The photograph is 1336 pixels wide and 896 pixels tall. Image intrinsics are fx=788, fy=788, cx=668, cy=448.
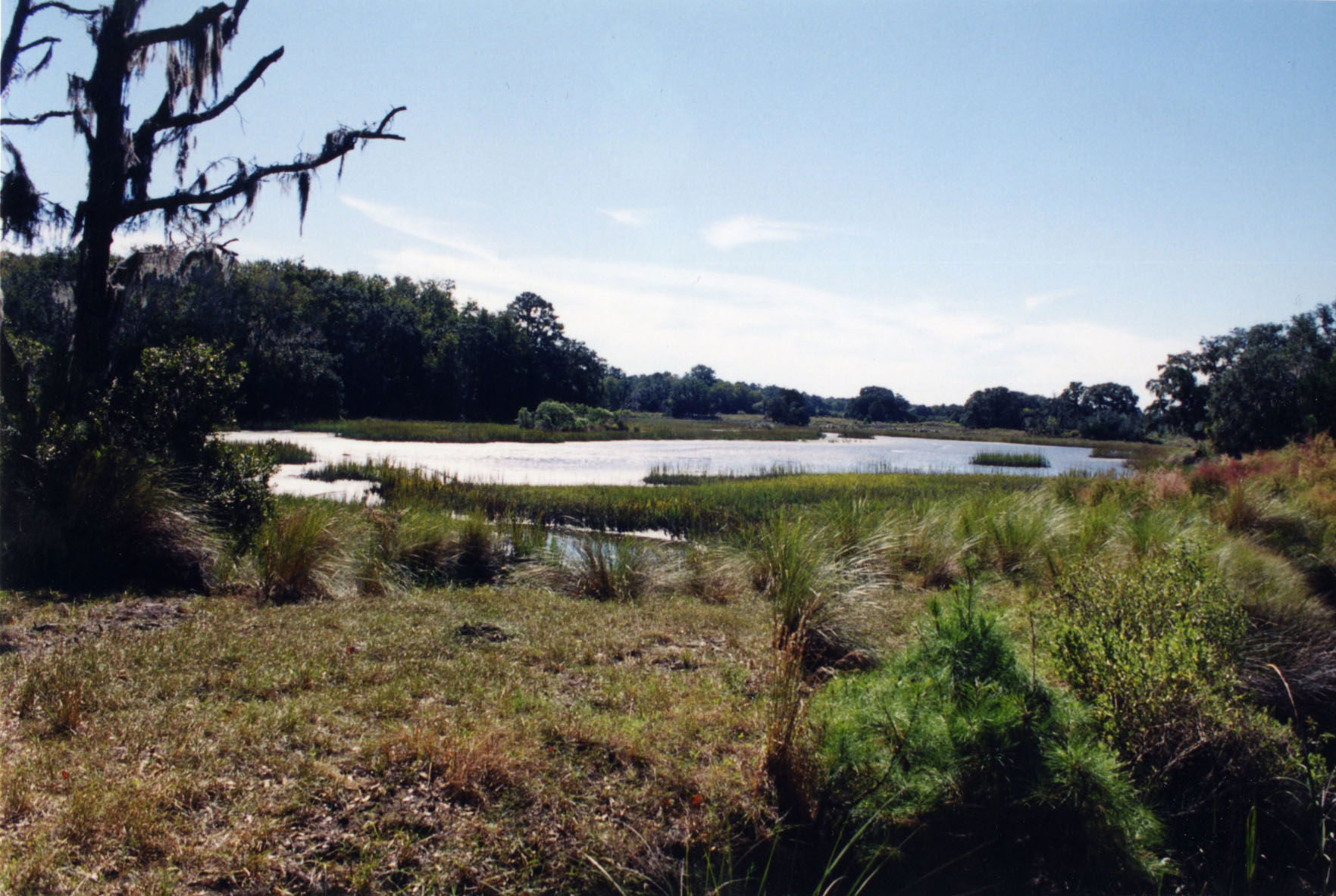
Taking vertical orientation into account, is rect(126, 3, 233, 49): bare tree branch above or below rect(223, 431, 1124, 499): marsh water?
above

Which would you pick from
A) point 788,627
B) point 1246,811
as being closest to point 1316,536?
point 1246,811

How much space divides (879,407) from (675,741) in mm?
138972

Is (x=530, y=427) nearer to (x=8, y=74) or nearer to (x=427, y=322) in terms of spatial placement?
(x=427, y=322)

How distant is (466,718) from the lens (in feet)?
15.4

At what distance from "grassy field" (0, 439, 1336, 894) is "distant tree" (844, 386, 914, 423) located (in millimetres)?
131213

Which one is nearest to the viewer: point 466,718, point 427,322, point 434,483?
point 466,718

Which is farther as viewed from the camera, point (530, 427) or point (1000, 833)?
point (530, 427)

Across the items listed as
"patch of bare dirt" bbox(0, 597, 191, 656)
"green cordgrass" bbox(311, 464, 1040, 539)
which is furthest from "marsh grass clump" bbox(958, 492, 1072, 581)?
"patch of bare dirt" bbox(0, 597, 191, 656)

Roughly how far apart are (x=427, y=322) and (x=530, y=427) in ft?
74.1

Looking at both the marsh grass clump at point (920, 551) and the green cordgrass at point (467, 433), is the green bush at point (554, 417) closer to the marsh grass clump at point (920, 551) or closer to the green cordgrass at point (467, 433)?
the green cordgrass at point (467, 433)

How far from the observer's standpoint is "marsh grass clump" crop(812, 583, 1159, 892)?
4.30 metres

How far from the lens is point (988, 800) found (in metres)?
4.40

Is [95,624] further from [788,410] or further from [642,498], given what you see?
[788,410]

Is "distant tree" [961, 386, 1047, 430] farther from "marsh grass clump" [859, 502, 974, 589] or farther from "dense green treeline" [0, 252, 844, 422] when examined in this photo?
"marsh grass clump" [859, 502, 974, 589]
